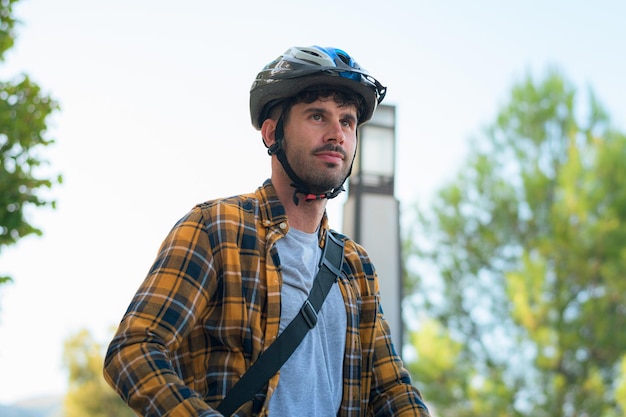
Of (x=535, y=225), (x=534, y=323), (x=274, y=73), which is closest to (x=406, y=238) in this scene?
(x=535, y=225)

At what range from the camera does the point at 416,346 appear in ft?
77.0

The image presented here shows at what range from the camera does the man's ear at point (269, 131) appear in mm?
3033

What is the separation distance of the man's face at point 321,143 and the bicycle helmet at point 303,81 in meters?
0.04

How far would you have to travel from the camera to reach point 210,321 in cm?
247

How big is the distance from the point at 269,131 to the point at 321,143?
0.29 m

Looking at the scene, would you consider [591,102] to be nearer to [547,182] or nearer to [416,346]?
[547,182]

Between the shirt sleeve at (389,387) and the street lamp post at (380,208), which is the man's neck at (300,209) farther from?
the street lamp post at (380,208)

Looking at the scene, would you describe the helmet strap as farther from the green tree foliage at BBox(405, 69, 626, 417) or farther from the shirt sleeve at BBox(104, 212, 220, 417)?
the green tree foliage at BBox(405, 69, 626, 417)

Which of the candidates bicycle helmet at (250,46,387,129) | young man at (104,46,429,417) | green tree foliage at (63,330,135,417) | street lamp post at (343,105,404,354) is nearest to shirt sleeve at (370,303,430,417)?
young man at (104,46,429,417)

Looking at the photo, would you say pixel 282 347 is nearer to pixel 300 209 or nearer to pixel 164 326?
pixel 164 326

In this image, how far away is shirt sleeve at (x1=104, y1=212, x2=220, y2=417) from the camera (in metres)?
2.23

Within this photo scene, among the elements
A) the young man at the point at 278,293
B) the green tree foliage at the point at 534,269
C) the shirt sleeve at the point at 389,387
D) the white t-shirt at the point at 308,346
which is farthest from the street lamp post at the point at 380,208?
the green tree foliage at the point at 534,269

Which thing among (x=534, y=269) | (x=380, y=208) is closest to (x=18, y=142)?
(x=380, y=208)

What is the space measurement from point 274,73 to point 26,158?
9078 mm
